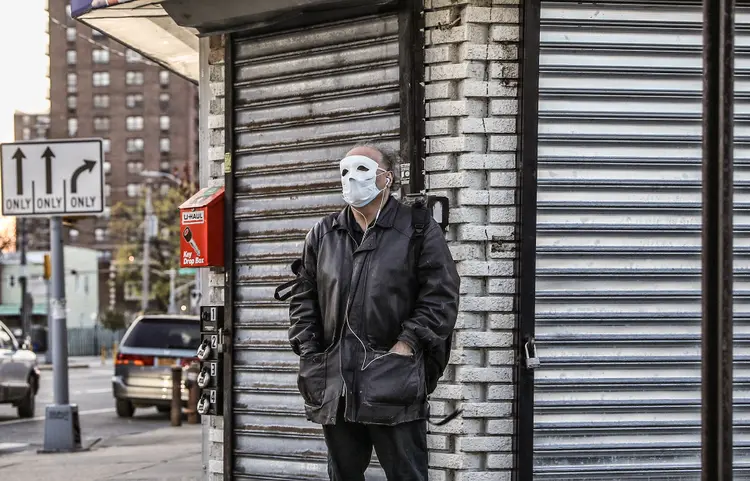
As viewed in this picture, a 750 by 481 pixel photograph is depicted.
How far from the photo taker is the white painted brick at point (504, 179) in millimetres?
7016

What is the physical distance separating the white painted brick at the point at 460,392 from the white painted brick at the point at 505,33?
193 cm

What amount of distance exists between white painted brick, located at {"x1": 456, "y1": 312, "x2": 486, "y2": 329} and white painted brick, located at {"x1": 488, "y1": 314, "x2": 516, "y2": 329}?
60 mm

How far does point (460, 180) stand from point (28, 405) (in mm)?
14937

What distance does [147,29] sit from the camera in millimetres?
9656

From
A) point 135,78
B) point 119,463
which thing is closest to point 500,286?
point 119,463

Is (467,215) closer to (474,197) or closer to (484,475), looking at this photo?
(474,197)

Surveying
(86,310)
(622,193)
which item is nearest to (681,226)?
(622,193)

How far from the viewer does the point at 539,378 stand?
7.00 m

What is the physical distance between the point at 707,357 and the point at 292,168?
4.23 meters

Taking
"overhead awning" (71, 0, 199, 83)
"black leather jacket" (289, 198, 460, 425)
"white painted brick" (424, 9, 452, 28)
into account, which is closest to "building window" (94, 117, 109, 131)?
"overhead awning" (71, 0, 199, 83)

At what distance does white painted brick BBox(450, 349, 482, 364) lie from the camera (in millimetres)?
6973

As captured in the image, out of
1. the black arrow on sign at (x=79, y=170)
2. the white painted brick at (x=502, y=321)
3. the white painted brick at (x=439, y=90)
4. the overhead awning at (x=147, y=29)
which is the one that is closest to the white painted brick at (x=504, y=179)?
the white painted brick at (x=439, y=90)

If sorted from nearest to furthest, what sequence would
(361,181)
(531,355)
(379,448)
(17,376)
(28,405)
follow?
(379,448) < (361,181) < (531,355) < (17,376) < (28,405)

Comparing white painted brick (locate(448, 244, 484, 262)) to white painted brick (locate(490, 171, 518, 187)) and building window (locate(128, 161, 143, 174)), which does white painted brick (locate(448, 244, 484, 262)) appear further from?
building window (locate(128, 161, 143, 174))
